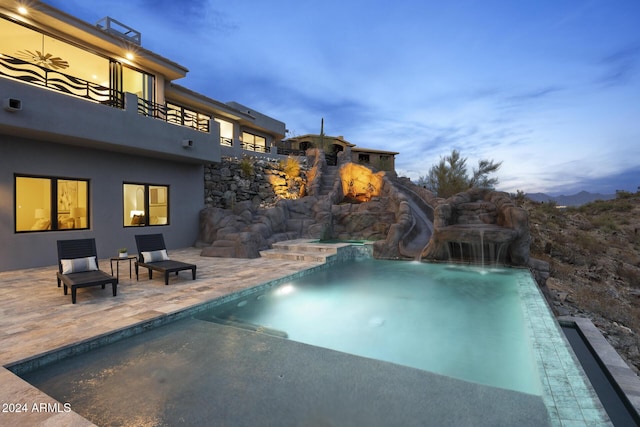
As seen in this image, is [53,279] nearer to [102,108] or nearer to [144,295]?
[144,295]

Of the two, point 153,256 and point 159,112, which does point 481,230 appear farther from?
point 159,112

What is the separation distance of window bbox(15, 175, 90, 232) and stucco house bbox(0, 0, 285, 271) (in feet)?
0.09

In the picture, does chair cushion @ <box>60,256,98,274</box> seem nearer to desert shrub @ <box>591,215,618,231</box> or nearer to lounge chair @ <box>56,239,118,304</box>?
lounge chair @ <box>56,239,118,304</box>

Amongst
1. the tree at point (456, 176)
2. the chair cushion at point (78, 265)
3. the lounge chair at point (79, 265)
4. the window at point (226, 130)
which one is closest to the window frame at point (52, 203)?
the lounge chair at point (79, 265)

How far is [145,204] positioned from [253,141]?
12.1 m

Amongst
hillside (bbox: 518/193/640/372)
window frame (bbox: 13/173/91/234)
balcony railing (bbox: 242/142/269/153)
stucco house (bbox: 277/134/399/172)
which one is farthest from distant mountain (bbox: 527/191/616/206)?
window frame (bbox: 13/173/91/234)

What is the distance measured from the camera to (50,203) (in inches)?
381

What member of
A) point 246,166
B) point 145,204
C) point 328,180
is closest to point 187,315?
point 145,204

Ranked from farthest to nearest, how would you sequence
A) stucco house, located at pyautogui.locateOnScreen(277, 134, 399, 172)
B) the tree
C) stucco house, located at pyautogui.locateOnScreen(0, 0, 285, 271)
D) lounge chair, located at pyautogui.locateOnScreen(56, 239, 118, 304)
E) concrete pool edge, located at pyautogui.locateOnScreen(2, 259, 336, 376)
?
stucco house, located at pyautogui.locateOnScreen(277, 134, 399, 172)
the tree
stucco house, located at pyautogui.locateOnScreen(0, 0, 285, 271)
lounge chair, located at pyautogui.locateOnScreen(56, 239, 118, 304)
concrete pool edge, located at pyautogui.locateOnScreen(2, 259, 336, 376)

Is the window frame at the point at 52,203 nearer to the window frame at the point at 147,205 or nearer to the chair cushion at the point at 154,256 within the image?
the window frame at the point at 147,205

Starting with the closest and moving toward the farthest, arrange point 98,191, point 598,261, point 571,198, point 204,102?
point 98,191
point 598,261
point 204,102
point 571,198

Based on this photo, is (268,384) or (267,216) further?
(267,216)

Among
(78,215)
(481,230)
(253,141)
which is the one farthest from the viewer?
(253,141)

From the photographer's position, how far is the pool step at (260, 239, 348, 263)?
416 inches
